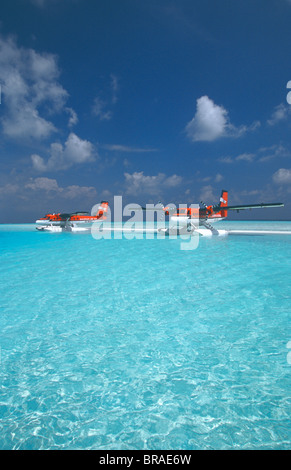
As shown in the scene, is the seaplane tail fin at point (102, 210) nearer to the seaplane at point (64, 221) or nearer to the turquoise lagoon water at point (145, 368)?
the seaplane at point (64, 221)

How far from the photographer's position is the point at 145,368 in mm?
3828

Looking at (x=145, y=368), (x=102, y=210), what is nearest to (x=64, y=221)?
(x=102, y=210)

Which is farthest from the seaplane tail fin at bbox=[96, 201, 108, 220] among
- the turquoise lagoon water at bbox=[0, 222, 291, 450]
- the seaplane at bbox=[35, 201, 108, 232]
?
the turquoise lagoon water at bbox=[0, 222, 291, 450]

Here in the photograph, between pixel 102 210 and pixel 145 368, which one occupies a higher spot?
pixel 102 210

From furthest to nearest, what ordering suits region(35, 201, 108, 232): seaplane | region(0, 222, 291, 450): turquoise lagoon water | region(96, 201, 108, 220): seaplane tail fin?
region(96, 201, 108, 220): seaplane tail fin, region(35, 201, 108, 232): seaplane, region(0, 222, 291, 450): turquoise lagoon water

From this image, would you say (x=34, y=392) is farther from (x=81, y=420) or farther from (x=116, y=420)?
(x=116, y=420)

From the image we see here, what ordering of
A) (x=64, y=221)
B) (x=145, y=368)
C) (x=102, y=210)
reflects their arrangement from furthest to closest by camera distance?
(x=102, y=210)
(x=64, y=221)
(x=145, y=368)

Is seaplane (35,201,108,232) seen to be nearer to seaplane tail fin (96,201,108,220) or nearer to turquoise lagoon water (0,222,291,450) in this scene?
seaplane tail fin (96,201,108,220)

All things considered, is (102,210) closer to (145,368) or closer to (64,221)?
(64,221)

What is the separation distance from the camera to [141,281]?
370 inches

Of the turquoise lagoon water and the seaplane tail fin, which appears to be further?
the seaplane tail fin

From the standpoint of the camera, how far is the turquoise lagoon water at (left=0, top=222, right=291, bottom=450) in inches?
103
